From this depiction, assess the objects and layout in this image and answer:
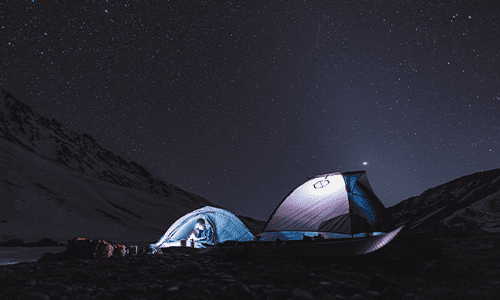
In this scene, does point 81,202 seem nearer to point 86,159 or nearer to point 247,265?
point 247,265

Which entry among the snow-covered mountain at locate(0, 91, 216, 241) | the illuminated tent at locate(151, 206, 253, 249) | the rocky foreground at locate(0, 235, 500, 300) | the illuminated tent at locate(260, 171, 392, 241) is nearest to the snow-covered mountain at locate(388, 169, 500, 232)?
the illuminated tent at locate(151, 206, 253, 249)

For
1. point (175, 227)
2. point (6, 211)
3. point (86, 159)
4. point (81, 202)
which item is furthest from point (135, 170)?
point (175, 227)

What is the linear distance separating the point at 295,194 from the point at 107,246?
272 inches

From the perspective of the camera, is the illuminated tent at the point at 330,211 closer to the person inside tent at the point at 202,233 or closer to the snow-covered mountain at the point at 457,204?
the person inside tent at the point at 202,233

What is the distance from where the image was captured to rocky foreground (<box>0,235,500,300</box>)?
3.57m

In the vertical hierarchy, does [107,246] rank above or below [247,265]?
above

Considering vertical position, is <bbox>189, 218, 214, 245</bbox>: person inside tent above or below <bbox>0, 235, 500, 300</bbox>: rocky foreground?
above

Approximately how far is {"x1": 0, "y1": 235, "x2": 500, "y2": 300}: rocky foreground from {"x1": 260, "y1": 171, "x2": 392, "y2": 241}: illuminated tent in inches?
99.3

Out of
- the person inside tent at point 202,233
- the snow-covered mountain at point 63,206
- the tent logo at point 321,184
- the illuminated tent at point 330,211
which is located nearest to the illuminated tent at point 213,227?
the person inside tent at point 202,233

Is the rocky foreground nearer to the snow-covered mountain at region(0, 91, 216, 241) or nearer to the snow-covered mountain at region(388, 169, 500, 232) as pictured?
the snow-covered mountain at region(0, 91, 216, 241)

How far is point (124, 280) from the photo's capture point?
187 inches

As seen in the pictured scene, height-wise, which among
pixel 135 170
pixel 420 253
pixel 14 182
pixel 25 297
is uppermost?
pixel 135 170

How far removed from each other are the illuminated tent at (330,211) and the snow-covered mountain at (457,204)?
28.5m

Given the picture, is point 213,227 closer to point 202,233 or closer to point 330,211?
point 202,233
